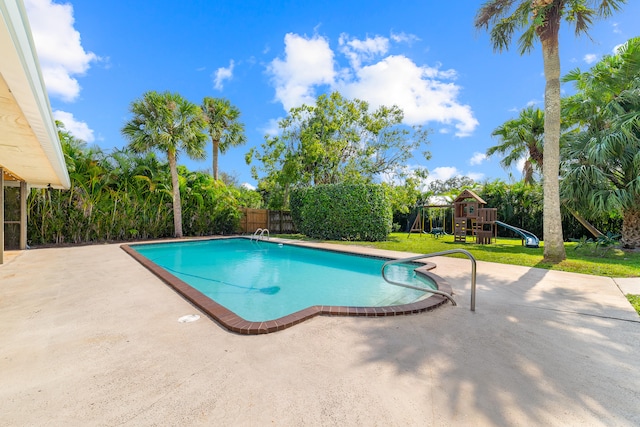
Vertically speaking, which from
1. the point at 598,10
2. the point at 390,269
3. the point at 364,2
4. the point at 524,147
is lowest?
the point at 390,269

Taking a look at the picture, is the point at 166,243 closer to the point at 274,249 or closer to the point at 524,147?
the point at 274,249

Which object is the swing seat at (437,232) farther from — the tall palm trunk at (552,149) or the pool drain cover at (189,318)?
the pool drain cover at (189,318)

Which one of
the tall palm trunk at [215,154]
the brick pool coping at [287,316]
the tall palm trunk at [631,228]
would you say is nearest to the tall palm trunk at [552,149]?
the brick pool coping at [287,316]

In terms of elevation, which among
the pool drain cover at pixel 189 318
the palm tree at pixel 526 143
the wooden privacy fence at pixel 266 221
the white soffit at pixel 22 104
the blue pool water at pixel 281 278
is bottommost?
the blue pool water at pixel 281 278

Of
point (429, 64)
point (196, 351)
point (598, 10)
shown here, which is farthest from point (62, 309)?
point (429, 64)

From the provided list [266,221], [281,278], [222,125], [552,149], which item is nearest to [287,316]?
[281,278]

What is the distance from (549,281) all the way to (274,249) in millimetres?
9807

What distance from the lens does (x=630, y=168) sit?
987cm

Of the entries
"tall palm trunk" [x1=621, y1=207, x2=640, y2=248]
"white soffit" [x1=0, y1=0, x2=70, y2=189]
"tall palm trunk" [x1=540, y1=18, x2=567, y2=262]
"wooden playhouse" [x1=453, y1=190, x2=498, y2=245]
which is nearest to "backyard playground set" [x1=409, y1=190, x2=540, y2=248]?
"wooden playhouse" [x1=453, y1=190, x2=498, y2=245]

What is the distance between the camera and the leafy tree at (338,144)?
718 inches

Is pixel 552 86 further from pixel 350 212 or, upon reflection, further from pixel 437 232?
pixel 437 232

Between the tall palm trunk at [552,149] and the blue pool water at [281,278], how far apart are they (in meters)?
3.97

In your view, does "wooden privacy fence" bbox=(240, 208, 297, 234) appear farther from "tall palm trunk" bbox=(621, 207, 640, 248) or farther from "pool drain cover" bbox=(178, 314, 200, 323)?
"tall palm trunk" bbox=(621, 207, 640, 248)

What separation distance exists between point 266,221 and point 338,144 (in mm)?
7398
